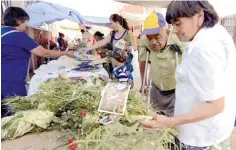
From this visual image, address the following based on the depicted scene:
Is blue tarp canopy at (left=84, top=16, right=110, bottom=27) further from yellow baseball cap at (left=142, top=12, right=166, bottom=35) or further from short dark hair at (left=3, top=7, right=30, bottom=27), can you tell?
yellow baseball cap at (left=142, top=12, right=166, bottom=35)

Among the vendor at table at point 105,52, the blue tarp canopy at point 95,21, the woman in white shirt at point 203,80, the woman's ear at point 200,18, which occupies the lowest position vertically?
the vendor at table at point 105,52

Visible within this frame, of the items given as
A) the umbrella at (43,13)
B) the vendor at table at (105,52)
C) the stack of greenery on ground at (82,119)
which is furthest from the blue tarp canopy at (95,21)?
the stack of greenery on ground at (82,119)

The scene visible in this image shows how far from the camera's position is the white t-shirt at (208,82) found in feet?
3.01

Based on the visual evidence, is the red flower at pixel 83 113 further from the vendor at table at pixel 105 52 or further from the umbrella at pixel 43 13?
the umbrella at pixel 43 13

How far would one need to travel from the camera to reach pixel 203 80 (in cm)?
93

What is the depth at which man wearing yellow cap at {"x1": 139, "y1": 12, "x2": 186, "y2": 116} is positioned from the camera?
1734mm

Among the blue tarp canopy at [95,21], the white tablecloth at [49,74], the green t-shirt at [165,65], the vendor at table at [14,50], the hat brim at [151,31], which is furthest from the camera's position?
the blue tarp canopy at [95,21]

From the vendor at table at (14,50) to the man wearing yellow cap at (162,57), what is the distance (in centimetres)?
106

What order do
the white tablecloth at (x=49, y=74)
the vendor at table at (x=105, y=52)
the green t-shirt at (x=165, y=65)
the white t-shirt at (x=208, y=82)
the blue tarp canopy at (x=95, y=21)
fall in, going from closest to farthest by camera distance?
the white t-shirt at (x=208, y=82) < the green t-shirt at (x=165, y=65) < the white tablecloth at (x=49, y=74) < the vendor at table at (x=105, y=52) < the blue tarp canopy at (x=95, y=21)

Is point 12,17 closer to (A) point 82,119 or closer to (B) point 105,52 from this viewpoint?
(A) point 82,119

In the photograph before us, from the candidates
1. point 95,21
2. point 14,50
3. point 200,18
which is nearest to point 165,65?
point 200,18

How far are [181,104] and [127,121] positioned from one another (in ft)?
0.85

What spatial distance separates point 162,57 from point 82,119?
96 centimetres

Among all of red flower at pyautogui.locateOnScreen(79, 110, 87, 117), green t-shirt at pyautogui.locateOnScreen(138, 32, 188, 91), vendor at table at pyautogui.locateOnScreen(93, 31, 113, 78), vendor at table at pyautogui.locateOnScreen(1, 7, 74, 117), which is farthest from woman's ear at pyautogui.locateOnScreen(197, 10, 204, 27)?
vendor at table at pyautogui.locateOnScreen(93, 31, 113, 78)
